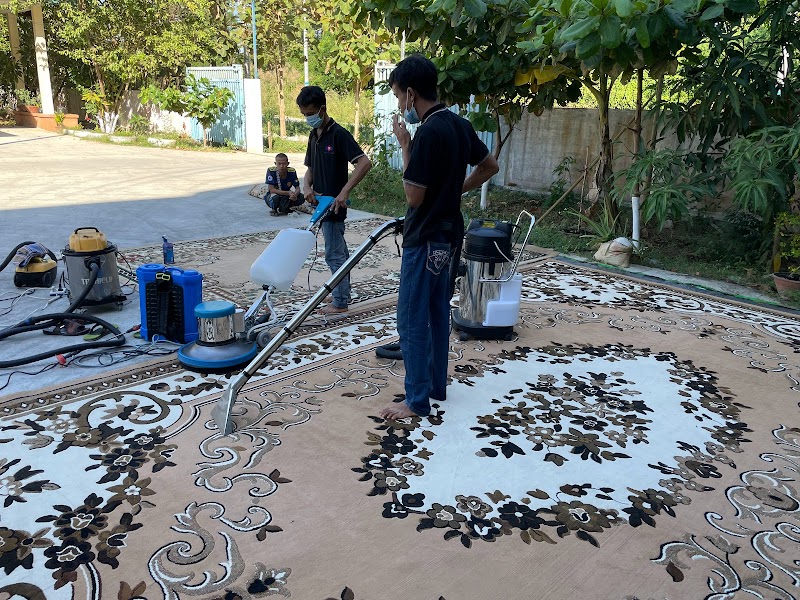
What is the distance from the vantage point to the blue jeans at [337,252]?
175 inches

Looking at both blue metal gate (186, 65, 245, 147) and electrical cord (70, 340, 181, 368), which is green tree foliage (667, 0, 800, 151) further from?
blue metal gate (186, 65, 245, 147)

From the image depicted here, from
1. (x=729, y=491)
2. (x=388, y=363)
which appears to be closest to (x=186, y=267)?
(x=388, y=363)

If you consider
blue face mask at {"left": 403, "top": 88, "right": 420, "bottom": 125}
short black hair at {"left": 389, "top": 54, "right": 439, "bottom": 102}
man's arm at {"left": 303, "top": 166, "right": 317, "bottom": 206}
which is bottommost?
man's arm at {"left": 303, "top": 166, "right": 317, "bottom": 206}

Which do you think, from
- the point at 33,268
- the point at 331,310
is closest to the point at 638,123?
the point at 331,310

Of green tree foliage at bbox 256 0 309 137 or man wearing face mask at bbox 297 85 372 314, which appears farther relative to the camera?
green tree foliage at bbox 256 0 309 137

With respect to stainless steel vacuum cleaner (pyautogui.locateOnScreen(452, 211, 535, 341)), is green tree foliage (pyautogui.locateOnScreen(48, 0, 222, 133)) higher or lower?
higher

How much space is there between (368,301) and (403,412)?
187 centimetres

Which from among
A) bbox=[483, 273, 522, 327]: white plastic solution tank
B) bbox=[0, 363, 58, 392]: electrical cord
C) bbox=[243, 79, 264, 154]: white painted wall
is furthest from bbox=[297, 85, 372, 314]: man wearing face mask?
bbox=[243, 79, 264, 154]: white painted wall

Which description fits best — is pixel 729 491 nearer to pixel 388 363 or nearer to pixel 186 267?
pixel 388 363

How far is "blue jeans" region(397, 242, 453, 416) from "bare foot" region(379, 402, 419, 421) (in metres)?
0.02

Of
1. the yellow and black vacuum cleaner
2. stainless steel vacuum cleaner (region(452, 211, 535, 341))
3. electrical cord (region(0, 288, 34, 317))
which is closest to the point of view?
stainless steel vacuum cleaner (region(452, 211, 535, 341))

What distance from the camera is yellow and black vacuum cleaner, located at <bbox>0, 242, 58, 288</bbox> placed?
483 cm

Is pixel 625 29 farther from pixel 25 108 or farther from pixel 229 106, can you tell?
pixel 25 108

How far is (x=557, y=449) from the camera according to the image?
286 cm
